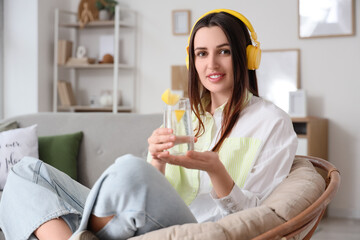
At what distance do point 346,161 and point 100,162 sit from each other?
8.02 feet

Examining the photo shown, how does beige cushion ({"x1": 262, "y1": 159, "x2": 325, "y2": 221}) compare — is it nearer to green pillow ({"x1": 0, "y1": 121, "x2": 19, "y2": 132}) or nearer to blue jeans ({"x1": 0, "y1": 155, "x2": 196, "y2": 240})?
blue jeans ({"x1": 0, "y1": 155, "x2": 196, "y2": 240})

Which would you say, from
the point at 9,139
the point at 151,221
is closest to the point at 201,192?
the point at 151,221

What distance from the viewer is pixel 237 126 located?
1.68 meters

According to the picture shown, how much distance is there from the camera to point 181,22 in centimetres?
475

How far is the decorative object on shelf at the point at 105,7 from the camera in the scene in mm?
4945

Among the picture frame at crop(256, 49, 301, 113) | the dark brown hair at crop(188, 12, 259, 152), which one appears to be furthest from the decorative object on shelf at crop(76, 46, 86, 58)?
the dark brown hair at crop(188, 12, 259, 152)

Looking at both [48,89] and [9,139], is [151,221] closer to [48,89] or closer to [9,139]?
[9,139]

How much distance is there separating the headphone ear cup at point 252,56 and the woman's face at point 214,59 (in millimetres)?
73

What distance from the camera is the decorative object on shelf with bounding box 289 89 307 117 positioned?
4.10 m

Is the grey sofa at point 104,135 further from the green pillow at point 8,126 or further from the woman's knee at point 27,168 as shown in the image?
the woman's knee at point 27,168

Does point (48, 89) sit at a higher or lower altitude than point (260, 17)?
lower

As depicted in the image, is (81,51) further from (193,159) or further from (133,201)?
(133,201)

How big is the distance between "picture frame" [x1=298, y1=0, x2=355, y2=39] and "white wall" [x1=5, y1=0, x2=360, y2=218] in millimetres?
52

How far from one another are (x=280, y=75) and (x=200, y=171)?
2996mm
